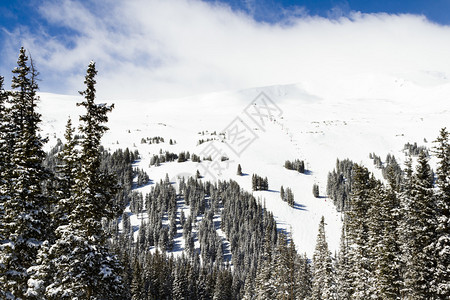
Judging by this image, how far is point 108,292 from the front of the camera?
16391 mm

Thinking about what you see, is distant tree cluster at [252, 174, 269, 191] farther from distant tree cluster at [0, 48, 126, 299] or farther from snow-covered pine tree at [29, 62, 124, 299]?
snow-covered pine tree at [29, 62, 124, 299]

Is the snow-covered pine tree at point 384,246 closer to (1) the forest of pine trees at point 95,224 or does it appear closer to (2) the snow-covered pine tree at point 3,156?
(1) the forest of pine trees at point 95,224

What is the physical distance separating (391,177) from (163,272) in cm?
7194

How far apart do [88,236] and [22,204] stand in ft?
16.2

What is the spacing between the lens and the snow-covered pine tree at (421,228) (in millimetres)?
24797

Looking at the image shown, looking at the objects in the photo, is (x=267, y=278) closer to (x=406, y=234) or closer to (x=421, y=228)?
(x=406, y=234)

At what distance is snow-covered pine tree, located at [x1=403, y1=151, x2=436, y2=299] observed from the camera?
2480cm

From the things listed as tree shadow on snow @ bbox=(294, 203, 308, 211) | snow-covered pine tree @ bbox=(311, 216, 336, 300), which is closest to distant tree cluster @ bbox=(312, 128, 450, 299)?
snow-covered pine tree @ bbox=(311, 216, 336, 300)

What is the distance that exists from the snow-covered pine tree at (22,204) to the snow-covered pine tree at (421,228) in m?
28.1

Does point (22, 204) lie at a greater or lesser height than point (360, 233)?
greater

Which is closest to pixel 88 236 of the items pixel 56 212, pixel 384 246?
pixel 56 212

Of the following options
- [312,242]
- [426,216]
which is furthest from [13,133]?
[312,242]

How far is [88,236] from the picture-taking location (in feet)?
55.0

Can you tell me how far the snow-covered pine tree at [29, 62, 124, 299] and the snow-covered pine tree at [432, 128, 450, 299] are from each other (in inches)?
920
